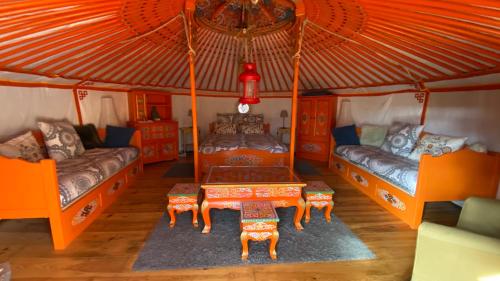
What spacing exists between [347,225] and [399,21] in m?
2.07

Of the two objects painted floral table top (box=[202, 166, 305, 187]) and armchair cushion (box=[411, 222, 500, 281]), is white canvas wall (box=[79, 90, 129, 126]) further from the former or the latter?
armchair cushion (box=[411, 222, 500, 281])

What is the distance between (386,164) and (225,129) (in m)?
3.43

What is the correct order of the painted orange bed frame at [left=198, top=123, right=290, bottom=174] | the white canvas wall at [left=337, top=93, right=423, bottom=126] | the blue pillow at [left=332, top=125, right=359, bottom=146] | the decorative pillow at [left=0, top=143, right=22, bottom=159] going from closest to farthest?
the decorative pillow at [left=0, top=143, right=22, bottom=159] < the white canvas wall at [left=337, top=93, right=423, bottom=126] < the painted orange bed frame at [left=198, top=123, right=290, bottom=174] < the blue pillow at [left=332, top=125, right=359, bottom=146]

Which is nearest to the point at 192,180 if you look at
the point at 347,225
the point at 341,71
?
the point at 347,225

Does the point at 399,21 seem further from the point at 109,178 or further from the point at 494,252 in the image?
the point at 109,178

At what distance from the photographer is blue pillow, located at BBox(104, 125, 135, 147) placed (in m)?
3.94

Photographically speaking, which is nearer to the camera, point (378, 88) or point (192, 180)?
point (192, 180)

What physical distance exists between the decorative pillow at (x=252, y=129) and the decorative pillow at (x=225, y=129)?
0.24 meters

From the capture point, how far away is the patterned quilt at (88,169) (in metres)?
2.22

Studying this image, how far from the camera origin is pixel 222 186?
233 centimetres

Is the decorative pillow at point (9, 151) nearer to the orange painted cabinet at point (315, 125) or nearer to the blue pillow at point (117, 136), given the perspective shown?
the blue pillow at point (117, 136)

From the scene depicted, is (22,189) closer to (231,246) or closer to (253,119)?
(231,246)

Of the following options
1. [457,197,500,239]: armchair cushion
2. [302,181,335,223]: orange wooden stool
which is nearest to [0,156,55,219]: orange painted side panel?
[302,181,335,223]: orange wooden stool

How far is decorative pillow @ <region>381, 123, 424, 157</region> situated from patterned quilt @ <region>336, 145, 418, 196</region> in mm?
107
